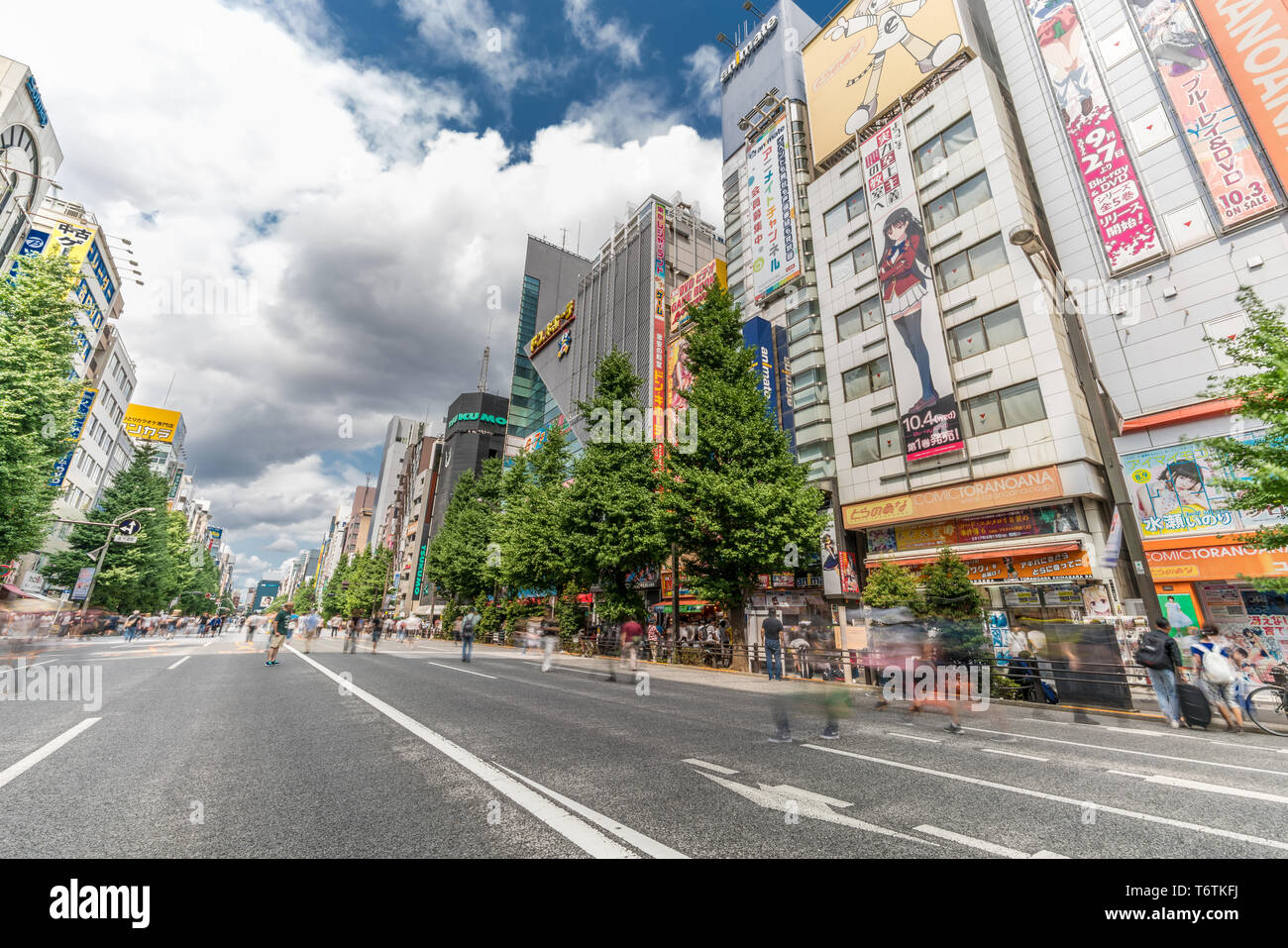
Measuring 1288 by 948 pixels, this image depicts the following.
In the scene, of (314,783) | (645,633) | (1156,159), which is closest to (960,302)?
(1156,159)

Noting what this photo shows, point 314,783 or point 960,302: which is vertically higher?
point 960,302

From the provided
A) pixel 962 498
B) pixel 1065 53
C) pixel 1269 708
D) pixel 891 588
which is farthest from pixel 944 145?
pixel 1269 708

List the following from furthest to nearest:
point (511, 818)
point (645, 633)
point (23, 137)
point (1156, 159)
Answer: point (23, 137)
point (645, 633)
point (1156, 159)
point (511, 818)

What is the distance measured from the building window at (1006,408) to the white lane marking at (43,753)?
24.0 metres

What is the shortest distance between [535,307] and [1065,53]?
6477 centimetres

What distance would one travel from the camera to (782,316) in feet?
100

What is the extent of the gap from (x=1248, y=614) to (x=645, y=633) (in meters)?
20.7

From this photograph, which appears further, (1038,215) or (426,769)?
(1038,215)

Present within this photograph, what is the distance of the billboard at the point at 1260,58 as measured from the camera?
15070 millimetres

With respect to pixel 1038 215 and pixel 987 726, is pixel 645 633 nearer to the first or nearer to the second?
pixel 987 726

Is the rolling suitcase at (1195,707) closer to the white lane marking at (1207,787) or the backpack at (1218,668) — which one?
the backpack at (1218,668)

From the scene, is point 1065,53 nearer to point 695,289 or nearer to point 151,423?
point 695,289

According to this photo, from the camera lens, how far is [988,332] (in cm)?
2025
